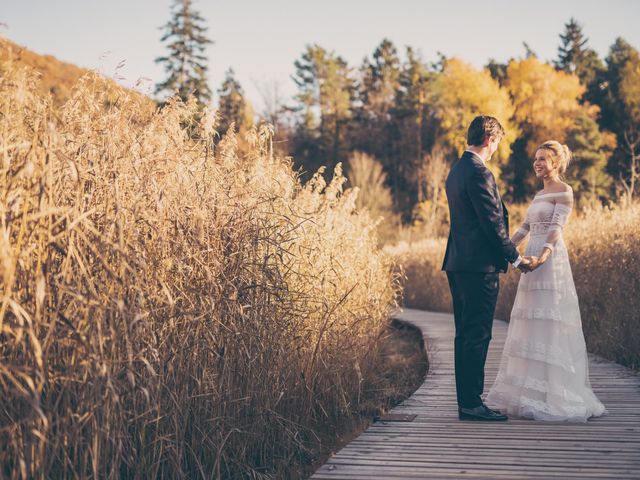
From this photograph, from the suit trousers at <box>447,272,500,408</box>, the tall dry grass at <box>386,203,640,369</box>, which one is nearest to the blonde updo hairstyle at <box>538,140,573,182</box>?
the suit trousers at <box>447,272,500,408</box>

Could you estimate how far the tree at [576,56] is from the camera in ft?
138

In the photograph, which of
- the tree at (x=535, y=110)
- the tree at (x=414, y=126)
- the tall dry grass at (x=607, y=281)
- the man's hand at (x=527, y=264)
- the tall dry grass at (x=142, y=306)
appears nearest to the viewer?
the tall dry grass at (x=142, y=306)

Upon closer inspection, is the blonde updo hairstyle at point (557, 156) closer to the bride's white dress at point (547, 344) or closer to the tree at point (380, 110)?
the bride's white dress at point (547, 344)

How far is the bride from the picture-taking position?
14.2 feet

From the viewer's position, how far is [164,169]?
3592 mm

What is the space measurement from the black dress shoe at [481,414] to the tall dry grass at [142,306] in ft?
3.07

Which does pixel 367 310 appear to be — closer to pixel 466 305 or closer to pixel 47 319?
pixel 466 305

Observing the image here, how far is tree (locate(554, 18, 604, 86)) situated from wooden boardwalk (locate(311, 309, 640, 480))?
40029 mm

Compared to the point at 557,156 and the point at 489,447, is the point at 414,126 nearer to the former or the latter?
the point at 557,156

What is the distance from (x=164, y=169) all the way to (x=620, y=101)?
1319 inches

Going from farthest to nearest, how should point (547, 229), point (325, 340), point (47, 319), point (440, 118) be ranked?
point (440, 118), point (325, 340), point (547, 229), point (47, 319)

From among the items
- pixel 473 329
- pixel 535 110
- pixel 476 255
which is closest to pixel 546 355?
pixel 473 329

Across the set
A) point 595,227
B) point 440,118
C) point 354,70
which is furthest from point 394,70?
point 595,227

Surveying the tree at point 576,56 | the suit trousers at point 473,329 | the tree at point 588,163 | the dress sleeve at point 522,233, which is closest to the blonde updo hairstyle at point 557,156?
the dress sleeve at point 522,233
